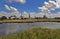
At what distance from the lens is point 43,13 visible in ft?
24.2

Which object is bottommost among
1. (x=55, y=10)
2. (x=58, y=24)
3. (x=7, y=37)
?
(x=7, y=37)

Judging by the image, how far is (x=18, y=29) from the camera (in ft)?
24.4

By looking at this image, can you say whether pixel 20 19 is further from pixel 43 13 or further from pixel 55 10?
pixel 55 10

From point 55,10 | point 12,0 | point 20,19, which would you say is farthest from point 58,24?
point 12,0

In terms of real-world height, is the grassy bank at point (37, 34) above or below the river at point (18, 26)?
below

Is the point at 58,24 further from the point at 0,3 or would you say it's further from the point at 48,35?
the point at 0,3

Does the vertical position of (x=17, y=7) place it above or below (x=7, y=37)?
above

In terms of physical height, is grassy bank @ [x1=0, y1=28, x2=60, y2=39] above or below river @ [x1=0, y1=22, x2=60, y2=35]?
below

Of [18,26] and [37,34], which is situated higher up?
[18,26]

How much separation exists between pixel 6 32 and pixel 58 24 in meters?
1.98

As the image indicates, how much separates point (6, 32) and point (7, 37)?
0.19 metres

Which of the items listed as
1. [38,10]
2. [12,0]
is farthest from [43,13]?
[12,0]

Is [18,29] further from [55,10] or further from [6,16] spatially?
[55,10]

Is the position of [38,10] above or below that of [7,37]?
above
